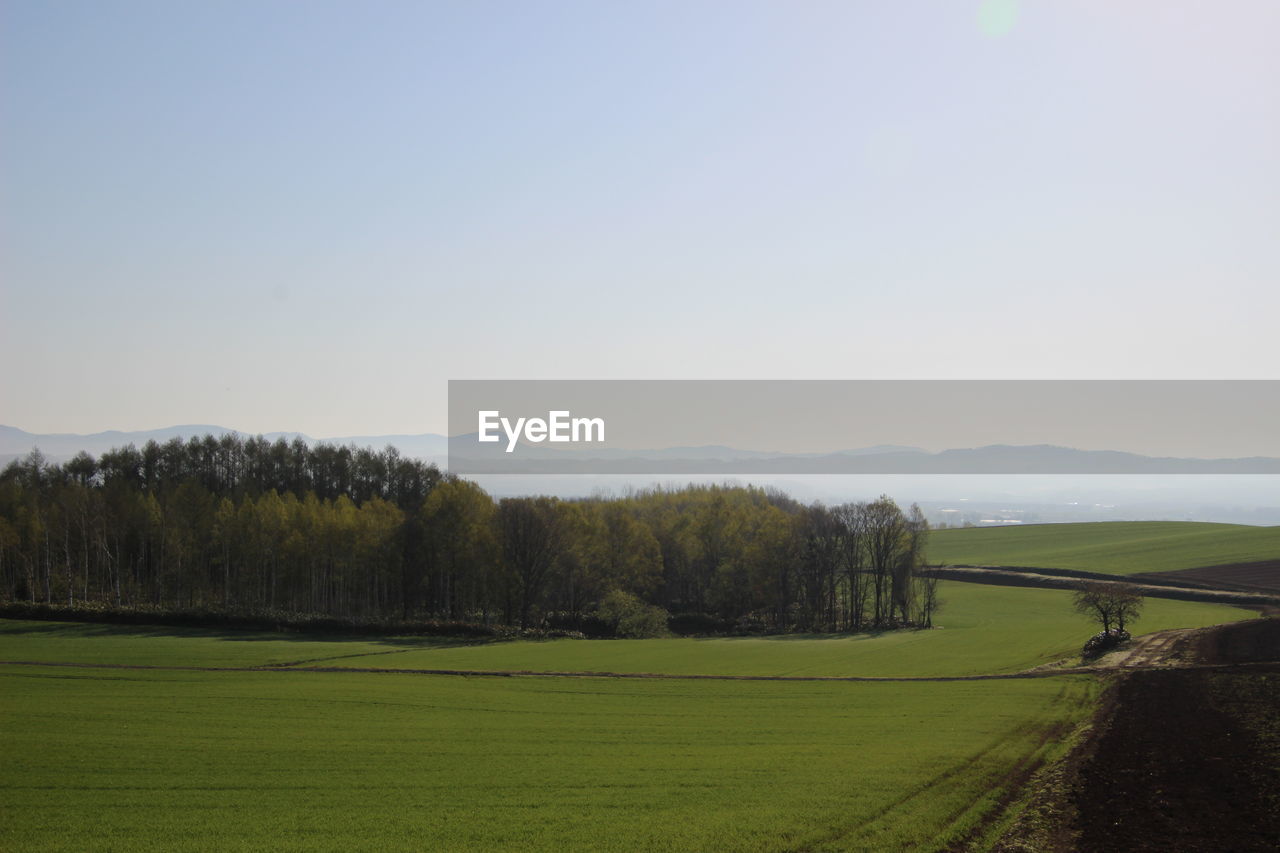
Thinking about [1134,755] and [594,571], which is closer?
[1134,755]

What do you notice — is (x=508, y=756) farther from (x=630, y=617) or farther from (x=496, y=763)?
(x=630, y=617)

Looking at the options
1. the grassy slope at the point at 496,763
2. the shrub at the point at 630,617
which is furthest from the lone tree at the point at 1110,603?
the shrub at the point at 630,617

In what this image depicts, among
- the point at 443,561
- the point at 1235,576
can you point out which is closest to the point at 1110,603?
the point at 1235,576

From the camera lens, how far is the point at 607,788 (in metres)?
22.5

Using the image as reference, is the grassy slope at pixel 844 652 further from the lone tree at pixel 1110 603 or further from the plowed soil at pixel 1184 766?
the plowed soil at pixel 1184 766

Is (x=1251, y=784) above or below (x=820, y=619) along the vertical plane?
above

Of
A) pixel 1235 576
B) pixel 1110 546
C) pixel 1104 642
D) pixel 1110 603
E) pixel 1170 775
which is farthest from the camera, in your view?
pixel 1110 546

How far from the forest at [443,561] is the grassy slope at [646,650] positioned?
477 inches

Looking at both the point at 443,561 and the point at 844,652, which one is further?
the point at 443,561

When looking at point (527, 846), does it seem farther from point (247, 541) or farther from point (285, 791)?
point (247, 541)

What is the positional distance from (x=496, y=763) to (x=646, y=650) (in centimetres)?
3415

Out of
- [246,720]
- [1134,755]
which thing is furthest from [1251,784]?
[246,720]

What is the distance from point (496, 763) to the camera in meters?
25.3

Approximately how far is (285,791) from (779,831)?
1366 centimetres
